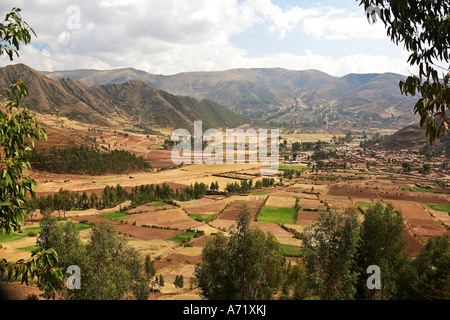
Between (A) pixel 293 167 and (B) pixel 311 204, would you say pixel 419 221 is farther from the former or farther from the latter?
(A) pixel 293 167

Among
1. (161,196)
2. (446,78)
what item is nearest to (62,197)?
(161,196)

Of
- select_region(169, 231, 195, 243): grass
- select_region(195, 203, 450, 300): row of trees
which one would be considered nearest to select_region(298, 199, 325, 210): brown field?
select_region(169, 231, 195, 243): grass

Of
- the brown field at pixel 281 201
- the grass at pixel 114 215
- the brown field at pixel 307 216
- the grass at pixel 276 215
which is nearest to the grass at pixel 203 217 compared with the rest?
the grass at pixel 276 215

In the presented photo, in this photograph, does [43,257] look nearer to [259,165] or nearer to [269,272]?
[269,272]

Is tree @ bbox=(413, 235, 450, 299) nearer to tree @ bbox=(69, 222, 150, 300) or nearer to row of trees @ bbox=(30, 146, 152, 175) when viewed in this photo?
tree @ bbox=(69, 222, 150, 300)

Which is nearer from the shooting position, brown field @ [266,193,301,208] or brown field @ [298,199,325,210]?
brown field @ [298,199,325,210]
